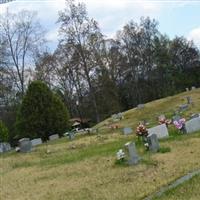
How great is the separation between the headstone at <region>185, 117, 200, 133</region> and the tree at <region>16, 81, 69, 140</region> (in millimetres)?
12611

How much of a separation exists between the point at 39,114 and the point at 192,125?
13051mm

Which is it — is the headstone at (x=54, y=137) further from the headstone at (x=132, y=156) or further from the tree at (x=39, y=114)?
the headstone at (x=132, y=156)

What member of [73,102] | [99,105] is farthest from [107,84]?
[73,102]

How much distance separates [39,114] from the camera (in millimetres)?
28969

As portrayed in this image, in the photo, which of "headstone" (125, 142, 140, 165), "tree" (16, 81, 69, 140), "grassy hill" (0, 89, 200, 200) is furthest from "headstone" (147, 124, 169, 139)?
"tree" (16, 81, 69, 140)

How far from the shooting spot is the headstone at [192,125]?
57.2ft

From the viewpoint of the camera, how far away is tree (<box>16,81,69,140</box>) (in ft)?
94.6

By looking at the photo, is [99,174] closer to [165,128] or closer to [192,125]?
[165,128]

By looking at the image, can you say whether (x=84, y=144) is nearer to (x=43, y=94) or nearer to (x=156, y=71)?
(x=43, y=94)

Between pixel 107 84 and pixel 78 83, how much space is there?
3.42m

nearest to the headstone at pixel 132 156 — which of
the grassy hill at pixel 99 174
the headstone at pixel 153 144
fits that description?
the grassy hill at pixel 99 174

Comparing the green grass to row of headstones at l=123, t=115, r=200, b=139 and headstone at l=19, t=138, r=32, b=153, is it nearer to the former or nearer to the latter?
row of headstones at l=123, t=115, r=200, b=139

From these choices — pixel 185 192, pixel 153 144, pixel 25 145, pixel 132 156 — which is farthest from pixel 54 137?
pixel 185 192

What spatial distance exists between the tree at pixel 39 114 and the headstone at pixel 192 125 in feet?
41.4
